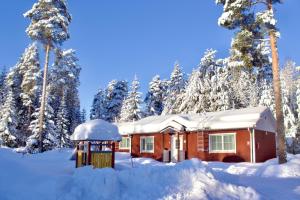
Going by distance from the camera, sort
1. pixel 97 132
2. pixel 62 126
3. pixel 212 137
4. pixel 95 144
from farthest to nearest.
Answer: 1. pixel 62 126
2. pixel 212 137
3. pixel 95 144
4. pixel 97 132

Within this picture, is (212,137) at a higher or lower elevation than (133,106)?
lower

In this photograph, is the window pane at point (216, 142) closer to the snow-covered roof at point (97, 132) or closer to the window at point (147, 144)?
the window at point (147, 144)

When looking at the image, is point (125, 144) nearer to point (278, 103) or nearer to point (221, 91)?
point (221, 91)

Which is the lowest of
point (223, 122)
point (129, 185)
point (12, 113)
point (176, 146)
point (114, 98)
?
point (129, 185)

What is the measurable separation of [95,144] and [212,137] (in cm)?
1190

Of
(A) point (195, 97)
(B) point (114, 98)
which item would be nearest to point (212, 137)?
(A) point (195, 97)

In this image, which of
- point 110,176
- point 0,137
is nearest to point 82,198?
point 110,176

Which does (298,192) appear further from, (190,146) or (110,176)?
(190,146)

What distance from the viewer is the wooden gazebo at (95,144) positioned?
1639cm

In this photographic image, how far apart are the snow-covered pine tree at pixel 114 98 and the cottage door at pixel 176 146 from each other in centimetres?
3500

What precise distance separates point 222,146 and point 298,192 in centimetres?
1328

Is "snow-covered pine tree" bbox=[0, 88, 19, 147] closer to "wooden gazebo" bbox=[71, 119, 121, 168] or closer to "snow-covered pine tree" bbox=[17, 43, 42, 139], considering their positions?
"snow-covered pine tree" bbox=[17, 43, 42, 139]

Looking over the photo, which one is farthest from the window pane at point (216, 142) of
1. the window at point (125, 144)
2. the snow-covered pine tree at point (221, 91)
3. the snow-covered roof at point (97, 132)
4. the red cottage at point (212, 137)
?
the snow-covered pine tree at point (221, 91)

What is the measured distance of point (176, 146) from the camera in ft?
91.8
